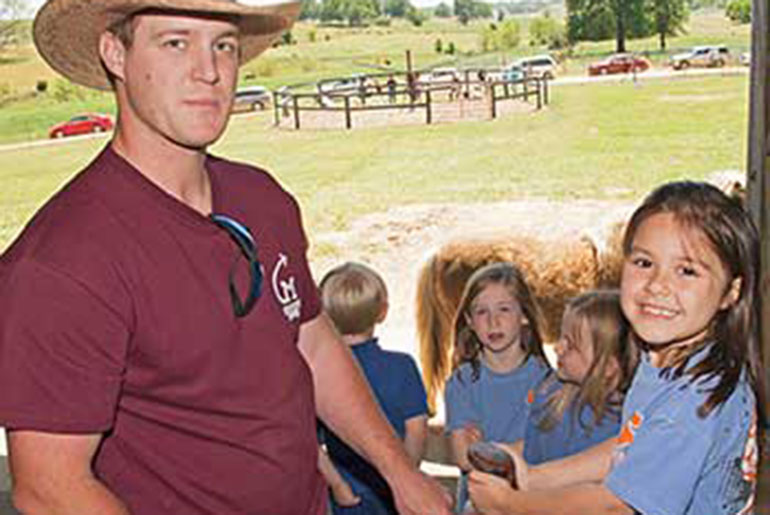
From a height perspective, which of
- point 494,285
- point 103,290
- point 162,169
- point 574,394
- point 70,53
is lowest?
point 574,394

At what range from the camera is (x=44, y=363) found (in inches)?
46.6

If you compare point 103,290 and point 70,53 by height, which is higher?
point 70,53

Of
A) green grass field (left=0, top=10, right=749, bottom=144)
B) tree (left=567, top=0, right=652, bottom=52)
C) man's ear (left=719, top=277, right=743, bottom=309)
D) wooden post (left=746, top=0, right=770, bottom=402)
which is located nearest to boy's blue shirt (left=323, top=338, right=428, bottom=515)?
wooden post (left=746, top=0, right=770, bottom=402)

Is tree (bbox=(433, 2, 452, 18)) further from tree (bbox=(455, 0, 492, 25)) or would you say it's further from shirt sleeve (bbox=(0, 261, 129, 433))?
shirt sleeve (bbox=(0, 261, 129, 433))

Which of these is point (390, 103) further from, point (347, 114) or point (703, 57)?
point (703, 57)

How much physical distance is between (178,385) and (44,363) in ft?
0.68

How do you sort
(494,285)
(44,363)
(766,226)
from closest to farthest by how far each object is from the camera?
(44,363) < (494,285) < (766,226)

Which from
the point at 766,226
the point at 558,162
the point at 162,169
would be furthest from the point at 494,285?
the point at 558,162

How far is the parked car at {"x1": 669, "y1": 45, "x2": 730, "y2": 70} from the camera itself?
4.39 meters

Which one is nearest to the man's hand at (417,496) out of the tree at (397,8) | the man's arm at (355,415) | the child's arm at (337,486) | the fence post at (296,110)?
the man's arm at (355,415)

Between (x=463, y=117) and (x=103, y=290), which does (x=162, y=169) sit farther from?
(x=463, y=117)

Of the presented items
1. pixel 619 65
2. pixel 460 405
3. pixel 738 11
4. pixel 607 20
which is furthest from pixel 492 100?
pixel 460 405

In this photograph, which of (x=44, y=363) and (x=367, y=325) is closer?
(x=44, y=363)

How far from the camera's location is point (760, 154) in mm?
2701
